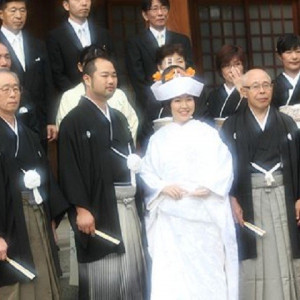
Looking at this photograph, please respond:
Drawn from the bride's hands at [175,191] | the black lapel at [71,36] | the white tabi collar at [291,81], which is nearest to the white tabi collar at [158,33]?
the black lapel at [71,36]

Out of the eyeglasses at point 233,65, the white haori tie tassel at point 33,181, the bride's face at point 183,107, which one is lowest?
the white haori tie tassel at point 33,181

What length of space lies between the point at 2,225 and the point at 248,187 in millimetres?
2001

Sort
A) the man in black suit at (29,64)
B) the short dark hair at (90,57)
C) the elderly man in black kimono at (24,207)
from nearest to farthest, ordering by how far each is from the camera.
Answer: the elderly man in black kimono at (24,207) → the short dark hair at (90,57) → the man in black suit at (29,64)

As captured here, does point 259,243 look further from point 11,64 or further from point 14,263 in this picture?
point 11,64

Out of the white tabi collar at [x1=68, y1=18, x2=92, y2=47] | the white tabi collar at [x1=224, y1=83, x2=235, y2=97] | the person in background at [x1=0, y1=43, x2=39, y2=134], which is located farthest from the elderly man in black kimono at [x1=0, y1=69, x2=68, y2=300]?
the white tabi collar at [x1=224, y1=83, x2=235, y2=97]

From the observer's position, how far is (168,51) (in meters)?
7.29

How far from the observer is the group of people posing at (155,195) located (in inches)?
236

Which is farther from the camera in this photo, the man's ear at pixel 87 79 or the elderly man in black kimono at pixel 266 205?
the elderly man in black kimono at pixel 266 205

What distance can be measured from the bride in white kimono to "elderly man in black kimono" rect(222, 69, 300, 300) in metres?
0.22

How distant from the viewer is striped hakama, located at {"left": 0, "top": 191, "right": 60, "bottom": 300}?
19.5 feet

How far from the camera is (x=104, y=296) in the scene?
6.23 metres

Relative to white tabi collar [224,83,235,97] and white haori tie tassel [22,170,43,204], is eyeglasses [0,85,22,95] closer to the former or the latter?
white haori tie tassel [22,170,43,204]

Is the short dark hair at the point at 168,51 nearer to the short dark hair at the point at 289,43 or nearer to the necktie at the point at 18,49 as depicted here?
the short dark hair at the point at 289,43

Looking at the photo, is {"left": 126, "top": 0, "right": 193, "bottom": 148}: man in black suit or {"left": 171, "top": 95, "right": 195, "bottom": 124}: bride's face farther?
{"left": 126, "top": 0, "right": 193, "bottom": 148}: man in black suit
